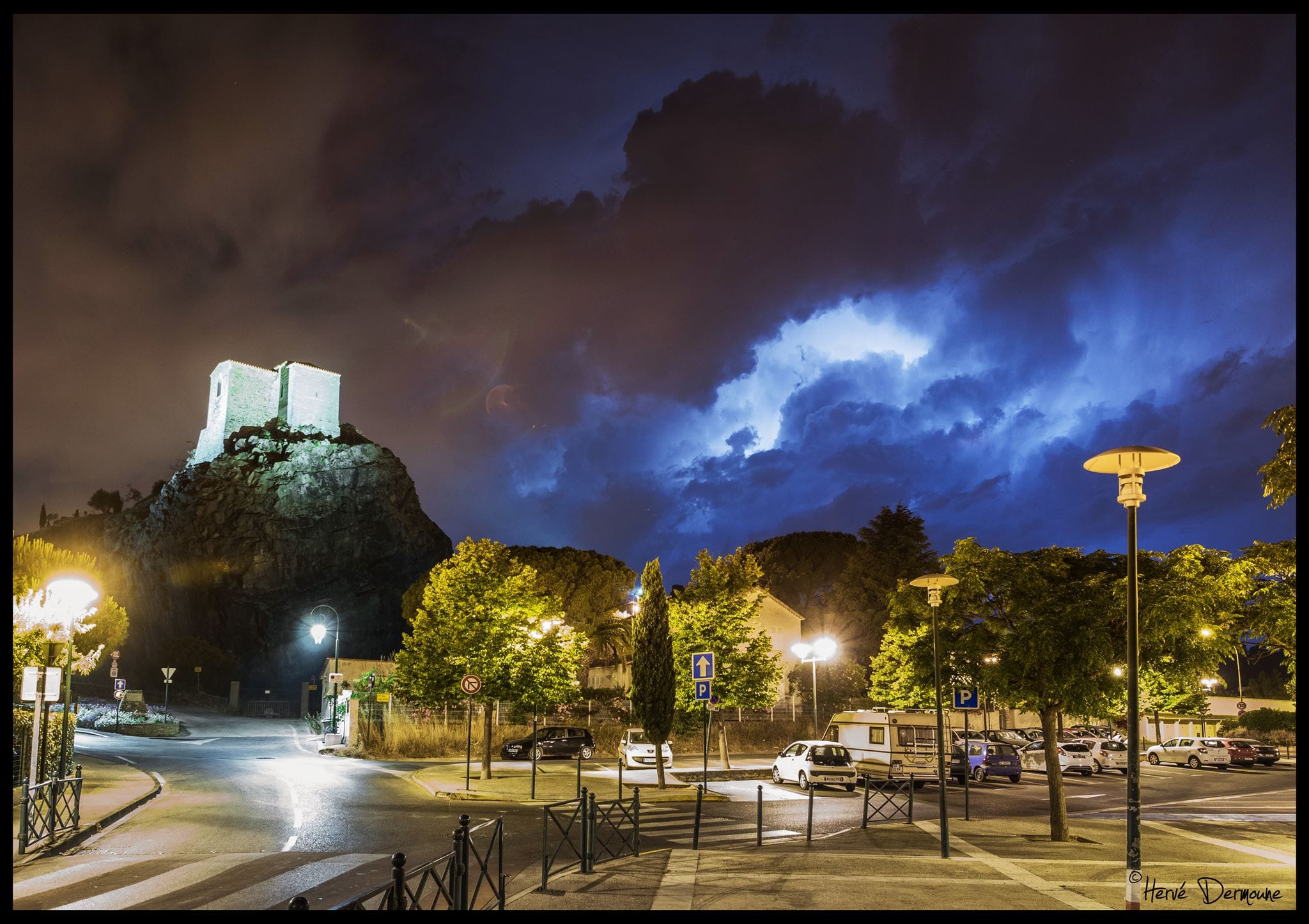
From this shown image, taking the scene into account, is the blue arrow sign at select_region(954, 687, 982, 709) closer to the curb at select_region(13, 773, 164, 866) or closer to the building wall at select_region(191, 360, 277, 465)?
the curb at select_region(13, 773, 164, 866)

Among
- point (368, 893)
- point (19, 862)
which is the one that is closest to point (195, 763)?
point (19, 862)

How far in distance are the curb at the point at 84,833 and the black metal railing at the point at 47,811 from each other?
17 cm

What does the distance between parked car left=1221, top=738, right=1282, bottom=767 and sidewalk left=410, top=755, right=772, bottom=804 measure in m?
21.1

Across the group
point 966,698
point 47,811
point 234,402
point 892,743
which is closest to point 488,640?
point 892,743

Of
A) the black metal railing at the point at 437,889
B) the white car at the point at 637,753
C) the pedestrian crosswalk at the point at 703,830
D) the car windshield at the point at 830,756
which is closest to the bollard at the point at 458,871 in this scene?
the black metal railing at the point at 437,889

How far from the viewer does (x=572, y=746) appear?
122 ft

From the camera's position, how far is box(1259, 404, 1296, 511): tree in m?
9.95

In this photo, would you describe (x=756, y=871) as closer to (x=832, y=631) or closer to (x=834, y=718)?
(x=834, y=718)

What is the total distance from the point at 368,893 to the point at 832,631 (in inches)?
2581

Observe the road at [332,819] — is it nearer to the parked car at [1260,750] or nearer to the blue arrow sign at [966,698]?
the blue arrow sign at [966,698]

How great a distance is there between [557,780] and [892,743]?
34.7 feet

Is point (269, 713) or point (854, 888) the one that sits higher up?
point (854, 888)

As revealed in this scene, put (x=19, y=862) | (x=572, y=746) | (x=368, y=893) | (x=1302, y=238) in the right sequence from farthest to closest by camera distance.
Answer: (x=572, y=746)
(x=19, y=862)
(x=368, y=893)
(x=1302, y=238)

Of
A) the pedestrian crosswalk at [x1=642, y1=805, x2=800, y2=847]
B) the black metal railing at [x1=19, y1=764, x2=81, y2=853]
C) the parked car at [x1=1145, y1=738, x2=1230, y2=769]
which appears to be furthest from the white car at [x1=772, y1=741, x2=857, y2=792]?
the parked car at [x1=1145, y1=738, x2=1230, y2=769]
